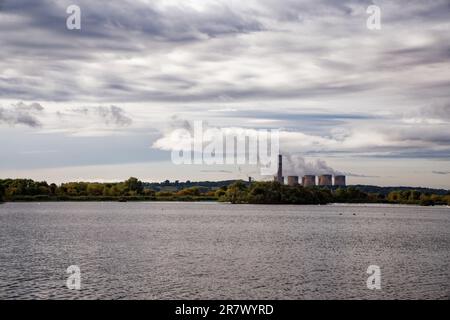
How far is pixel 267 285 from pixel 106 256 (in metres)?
30.3

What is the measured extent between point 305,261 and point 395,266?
11.1 m

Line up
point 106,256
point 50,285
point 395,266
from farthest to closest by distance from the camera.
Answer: point 106,256
point 395,266
point 50,285

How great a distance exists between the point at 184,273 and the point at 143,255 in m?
18.7

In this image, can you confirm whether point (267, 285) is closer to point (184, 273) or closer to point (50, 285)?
point (184, 273)

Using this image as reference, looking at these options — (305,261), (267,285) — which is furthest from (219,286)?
(305,261)

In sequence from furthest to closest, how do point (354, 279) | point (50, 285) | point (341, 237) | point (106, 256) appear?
point (341, 237), point (106, 256), point (354, 279), point (50, 285)

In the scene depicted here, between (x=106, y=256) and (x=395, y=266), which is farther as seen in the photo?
(x=106, y=256)
